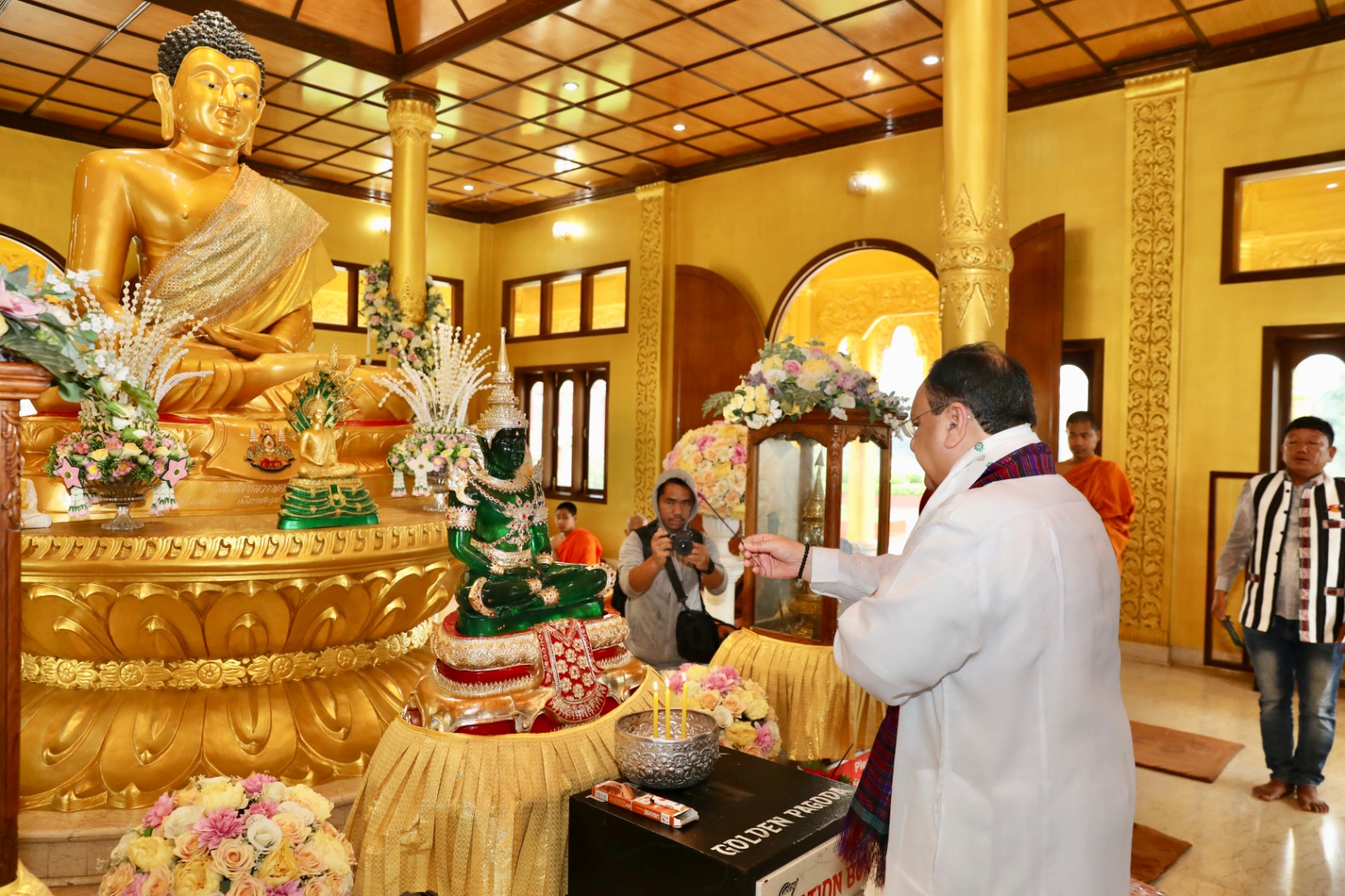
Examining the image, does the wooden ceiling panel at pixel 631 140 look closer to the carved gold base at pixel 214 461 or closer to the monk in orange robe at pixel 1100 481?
the monk in orange robe at pixel 1100 481

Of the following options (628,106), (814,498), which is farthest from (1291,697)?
(628,106)

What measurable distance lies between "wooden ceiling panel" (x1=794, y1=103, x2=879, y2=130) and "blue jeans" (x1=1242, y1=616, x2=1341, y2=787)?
5.03 m

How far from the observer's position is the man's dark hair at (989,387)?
1500 mm

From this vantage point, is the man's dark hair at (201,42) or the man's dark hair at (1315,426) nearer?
the man's dark hair at (1315,426)

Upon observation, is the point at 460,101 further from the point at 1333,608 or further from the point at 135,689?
the point at 1333,608

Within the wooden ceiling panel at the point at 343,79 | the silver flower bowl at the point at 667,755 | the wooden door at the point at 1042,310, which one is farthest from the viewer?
the wooden ceiling panel at the point at 343,79

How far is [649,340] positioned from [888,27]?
13.6 feet

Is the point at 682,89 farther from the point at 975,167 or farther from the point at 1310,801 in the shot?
the point at 1310,801

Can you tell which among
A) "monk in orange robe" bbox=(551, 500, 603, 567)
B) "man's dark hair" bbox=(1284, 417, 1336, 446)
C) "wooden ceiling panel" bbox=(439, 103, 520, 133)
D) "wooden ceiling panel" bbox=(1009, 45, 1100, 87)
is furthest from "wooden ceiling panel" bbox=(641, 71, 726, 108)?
"man's dark hair" bbox=(1284, 417, 1336, 446)

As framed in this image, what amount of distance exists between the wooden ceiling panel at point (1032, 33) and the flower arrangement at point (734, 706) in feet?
15.7

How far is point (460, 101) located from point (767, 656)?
5754mm

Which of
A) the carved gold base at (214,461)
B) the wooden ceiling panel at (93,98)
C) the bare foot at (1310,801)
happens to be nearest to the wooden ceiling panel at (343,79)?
the wooden ceiling panel at (93,98)

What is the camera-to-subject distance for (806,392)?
3062mm

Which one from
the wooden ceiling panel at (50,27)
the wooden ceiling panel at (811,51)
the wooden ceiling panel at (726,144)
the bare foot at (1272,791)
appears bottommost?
the bare foot at (1272,791)
